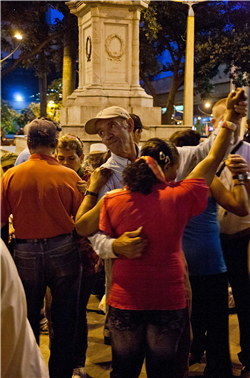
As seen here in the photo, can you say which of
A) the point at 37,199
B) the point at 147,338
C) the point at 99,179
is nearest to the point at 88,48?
the point at 37,199

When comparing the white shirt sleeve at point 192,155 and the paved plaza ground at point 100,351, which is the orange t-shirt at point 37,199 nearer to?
the white shirt sleeve at point 192,155

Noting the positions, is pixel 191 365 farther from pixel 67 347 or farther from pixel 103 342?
pixel 67 347

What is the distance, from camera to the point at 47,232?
9.33 feet

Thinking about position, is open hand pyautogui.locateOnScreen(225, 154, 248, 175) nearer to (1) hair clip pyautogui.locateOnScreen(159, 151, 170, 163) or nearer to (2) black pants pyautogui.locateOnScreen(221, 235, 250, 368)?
(1) hair clip pyautogui.locateOnScreen(159, 151, 170, 163)

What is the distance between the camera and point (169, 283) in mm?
2123

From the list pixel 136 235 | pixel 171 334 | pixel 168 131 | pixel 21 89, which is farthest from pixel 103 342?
pixel 21 89

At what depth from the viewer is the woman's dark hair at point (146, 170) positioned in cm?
214

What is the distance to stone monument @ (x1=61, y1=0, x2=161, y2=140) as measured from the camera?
9.77m

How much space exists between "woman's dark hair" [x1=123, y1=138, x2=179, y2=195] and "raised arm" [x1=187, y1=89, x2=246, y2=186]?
233mm

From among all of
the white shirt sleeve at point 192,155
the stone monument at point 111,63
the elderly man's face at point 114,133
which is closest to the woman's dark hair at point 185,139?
the white shirt sleeve at point 192,155

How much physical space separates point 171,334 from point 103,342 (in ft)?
7.04

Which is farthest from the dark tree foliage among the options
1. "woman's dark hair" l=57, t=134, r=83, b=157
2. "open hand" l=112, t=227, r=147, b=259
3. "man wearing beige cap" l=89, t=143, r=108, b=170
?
"open hand" l=112, t=227, r=147, b=259

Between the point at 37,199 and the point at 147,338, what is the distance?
1.21 metres

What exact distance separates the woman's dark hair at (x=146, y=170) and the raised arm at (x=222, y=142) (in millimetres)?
233
